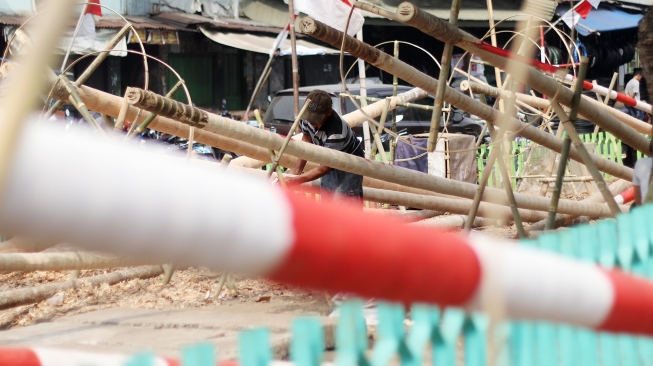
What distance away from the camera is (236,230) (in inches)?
35.0

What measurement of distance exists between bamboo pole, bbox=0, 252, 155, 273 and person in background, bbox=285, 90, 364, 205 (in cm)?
150

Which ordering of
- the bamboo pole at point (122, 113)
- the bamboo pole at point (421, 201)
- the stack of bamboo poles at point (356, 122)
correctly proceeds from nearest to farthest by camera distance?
the stack of bamboo poles at point (356, 122)
the bamboo pole at point (122, 113)
the bamboo pole at point (421, 201)

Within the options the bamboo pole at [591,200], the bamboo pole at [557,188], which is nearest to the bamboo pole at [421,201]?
the bamboo pole at [591,200]

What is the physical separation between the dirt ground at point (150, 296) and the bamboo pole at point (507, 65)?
2.10 m

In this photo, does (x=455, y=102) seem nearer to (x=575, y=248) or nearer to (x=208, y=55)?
Answer: (x=575, y=248)

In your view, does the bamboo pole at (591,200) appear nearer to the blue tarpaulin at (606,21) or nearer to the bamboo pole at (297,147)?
the bamboo pole at (297,147)

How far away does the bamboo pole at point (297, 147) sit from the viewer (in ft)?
14.9

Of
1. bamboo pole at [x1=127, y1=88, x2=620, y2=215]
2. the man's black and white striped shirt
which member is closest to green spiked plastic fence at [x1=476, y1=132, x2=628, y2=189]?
bamboo pole at [x1=127, y1=88, x2=620, y2=215]

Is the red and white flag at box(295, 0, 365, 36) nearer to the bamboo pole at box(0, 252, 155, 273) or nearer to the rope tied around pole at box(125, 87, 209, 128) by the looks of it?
the rope tied around pole at box(125, 87, 209, 128)

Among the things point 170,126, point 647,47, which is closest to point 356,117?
point 170,126

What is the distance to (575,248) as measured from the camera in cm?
234

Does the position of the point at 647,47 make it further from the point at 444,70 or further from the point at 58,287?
the point at 58,287

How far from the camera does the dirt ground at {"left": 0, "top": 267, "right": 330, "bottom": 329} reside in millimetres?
5836

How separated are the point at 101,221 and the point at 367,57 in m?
3.89
